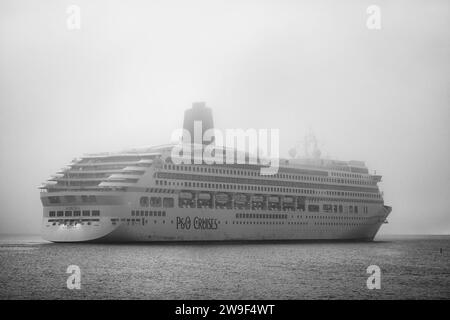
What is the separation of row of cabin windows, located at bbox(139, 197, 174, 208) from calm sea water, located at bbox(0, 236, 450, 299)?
280 inches

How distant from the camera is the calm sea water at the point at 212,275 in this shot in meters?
44.5

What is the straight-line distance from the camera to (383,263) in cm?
6756

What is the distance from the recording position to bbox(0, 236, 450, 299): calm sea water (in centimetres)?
4447

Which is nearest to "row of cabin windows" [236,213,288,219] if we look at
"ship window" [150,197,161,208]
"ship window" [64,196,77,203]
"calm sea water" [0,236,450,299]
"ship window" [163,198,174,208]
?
"ship window" [163,198,174,208]

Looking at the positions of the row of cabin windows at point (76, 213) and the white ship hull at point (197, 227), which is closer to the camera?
the white ship hull at point (197, 227)

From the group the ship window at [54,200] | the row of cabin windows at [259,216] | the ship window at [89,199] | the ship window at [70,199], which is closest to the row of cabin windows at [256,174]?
the row of cabin windows at [259,216]

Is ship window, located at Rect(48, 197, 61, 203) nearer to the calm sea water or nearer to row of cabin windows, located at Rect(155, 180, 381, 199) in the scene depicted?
the calm sea water

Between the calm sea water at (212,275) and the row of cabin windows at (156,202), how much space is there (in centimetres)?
711

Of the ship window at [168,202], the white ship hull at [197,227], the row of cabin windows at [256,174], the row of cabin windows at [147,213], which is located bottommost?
the white ship hull at [197,227]

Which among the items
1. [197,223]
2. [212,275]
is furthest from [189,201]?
[212,275]

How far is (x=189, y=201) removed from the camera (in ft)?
291

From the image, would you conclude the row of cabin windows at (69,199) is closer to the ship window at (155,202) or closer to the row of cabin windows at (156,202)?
the row of cabin windows at (156,202)
